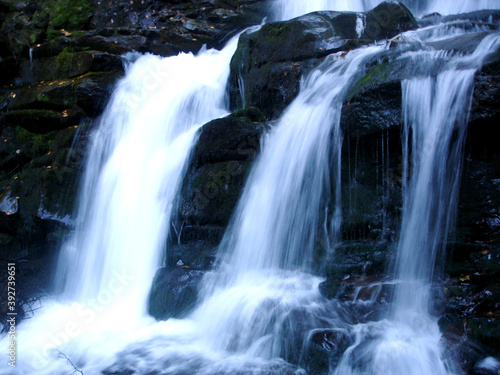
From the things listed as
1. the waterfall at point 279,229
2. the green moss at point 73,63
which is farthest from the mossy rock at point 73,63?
the waterfall at point 279,229

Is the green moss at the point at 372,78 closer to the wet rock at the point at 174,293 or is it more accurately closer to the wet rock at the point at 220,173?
the wet rock at the point at 220,173

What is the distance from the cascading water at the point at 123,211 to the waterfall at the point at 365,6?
3363 millimetres

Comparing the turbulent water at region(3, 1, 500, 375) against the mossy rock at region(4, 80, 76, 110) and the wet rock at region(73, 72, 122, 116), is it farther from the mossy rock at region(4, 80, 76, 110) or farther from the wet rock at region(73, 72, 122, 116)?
the mossy rock at region(4, 80, 76, 110)

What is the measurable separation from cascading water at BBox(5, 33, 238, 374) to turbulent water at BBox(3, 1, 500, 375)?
3cm

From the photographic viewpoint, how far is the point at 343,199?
4844 millimetres

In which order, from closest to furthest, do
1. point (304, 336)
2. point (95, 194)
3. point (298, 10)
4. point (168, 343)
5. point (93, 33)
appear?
point (304, 336) < point (168, 343) < point (95, 194) < point (93, 33) < point (298, 10)

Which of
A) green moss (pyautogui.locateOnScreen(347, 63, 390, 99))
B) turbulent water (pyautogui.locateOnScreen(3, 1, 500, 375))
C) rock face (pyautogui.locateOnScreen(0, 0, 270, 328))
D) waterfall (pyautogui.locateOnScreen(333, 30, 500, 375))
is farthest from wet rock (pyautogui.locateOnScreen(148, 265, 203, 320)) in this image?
green moss (pyautogui.locateOnScreen(347, 63, 390, 99))

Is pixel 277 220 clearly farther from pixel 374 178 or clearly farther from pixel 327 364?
pixel 327 364

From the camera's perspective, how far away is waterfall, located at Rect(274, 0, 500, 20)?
9258mm

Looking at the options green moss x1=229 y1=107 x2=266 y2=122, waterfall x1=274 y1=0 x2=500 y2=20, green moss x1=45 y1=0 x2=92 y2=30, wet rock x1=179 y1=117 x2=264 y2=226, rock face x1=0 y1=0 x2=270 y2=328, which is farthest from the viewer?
green moss x1=45 y1=0 x2=92 y2=30

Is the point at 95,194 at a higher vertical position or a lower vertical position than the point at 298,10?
lower

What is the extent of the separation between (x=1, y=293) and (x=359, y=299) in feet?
18.4

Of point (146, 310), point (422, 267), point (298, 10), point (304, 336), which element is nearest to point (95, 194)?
point (146, 310)

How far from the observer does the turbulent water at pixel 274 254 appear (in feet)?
12.8
